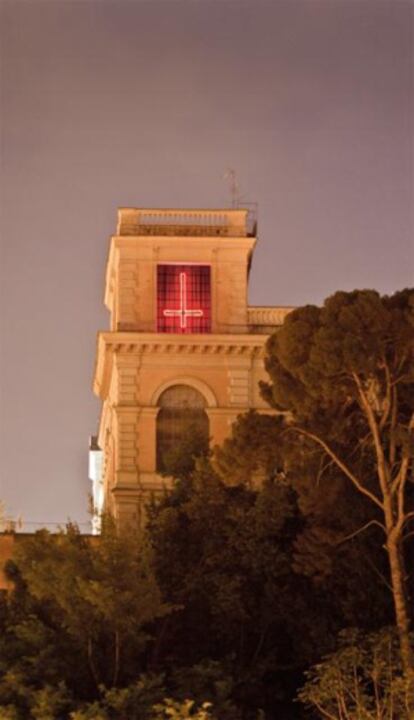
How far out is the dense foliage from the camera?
102 ft

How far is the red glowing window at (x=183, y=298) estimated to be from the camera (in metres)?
50.2

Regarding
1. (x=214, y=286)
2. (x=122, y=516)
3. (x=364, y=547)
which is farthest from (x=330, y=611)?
(x=214, y=286)

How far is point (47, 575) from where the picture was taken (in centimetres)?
3219

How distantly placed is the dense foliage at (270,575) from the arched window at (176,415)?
9879 mm

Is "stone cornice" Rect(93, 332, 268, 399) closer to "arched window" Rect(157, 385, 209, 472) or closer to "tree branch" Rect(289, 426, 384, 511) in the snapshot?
"arched window" Rect(157, 385, 209, 472)

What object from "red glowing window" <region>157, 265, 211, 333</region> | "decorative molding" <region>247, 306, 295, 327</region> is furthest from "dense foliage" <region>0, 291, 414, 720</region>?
"decorative molding" <region>247, 306, 295, 327</region>

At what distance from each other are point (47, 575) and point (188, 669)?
10.4ft

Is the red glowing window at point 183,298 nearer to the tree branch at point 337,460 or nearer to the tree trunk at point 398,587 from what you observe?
the tree branch at point 337,460

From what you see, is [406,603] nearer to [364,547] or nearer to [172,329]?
→ [364,547]

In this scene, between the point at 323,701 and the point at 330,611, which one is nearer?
the point at 323,701

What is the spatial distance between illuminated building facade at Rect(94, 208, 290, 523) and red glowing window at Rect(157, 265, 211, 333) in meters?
0.03

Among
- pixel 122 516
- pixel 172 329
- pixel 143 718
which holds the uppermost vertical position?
pixel 172 329

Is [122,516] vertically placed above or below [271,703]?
above

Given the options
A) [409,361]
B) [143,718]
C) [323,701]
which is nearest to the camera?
[143,718]
